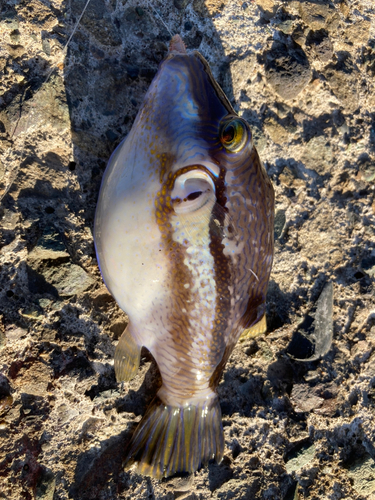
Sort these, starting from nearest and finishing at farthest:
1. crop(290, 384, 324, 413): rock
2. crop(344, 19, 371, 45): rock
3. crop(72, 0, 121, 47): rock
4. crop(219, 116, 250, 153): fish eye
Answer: crop(219, 116, 250, 153): fish eye < crop(72, 0, 121, 47): rock < crop(290, 384, 324, 413): rock < crop(344, 19, 371, 45): rock

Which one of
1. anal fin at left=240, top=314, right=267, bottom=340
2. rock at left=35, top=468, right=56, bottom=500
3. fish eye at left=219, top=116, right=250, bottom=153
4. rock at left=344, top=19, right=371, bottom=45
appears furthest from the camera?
rock at left=344, top=19, right=371, bottom=45

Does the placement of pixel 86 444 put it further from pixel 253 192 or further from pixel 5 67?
pixel 5 67

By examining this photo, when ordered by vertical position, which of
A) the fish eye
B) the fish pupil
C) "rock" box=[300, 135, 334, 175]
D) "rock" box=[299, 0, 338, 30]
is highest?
"rock" box=[299, 0, 338, 30]

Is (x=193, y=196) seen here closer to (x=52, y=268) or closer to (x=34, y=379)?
(x=52, y=268)

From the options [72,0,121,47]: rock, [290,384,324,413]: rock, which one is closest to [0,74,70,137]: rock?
[72,0,121,47]: rock

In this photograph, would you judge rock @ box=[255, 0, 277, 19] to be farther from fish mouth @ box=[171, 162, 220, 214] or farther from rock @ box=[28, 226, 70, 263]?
rock @ box=[28, 226, 70, 263]

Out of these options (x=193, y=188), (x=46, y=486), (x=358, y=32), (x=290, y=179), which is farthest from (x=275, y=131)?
(x=46, y=486)
